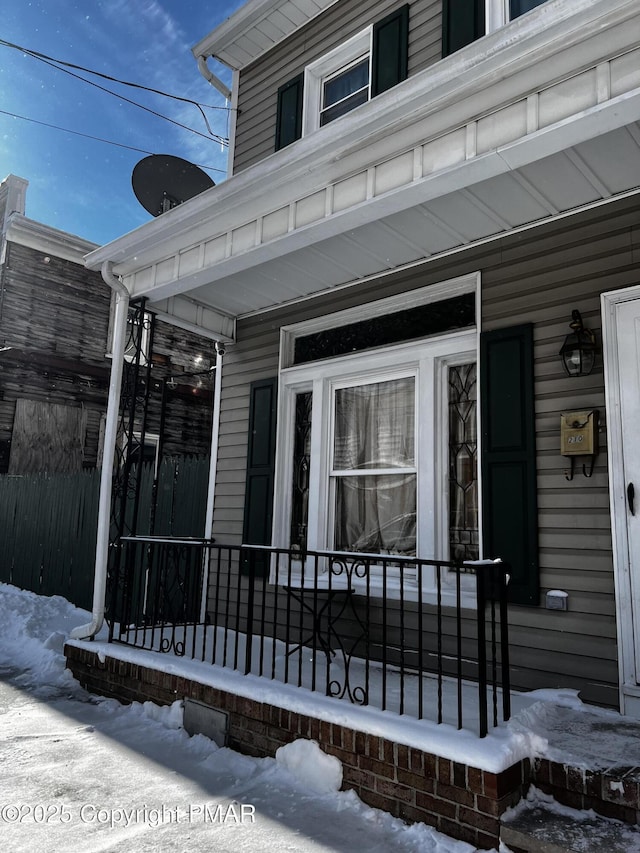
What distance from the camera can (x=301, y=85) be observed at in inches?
222

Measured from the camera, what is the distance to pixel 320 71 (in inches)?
221

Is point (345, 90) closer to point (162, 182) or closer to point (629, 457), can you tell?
point (162, 182)

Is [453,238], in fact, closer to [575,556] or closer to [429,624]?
[575,556]

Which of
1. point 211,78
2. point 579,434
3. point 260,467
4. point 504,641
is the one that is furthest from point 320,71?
point 504,641

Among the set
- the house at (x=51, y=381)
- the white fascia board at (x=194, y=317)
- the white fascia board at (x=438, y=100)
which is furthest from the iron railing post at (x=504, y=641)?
the house at (x=51, y=381)

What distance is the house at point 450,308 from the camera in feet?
8.96

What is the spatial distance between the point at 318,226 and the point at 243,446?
2.46 metres

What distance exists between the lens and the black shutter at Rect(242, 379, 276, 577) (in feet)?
16.2

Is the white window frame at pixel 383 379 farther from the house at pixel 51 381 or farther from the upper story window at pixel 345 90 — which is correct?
the house at pixel 51 381

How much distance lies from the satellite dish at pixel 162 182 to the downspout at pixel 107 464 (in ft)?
4.50

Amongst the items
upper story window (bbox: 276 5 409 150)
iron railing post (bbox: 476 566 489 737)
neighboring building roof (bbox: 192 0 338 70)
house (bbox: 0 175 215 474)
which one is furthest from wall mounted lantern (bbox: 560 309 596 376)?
house (bbox: 0 175 215 474)

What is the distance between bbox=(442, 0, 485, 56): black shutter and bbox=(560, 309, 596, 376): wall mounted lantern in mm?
2390

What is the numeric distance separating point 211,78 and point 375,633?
585 cm

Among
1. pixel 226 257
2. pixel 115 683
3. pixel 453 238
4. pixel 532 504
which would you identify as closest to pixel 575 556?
pixel 532 504
